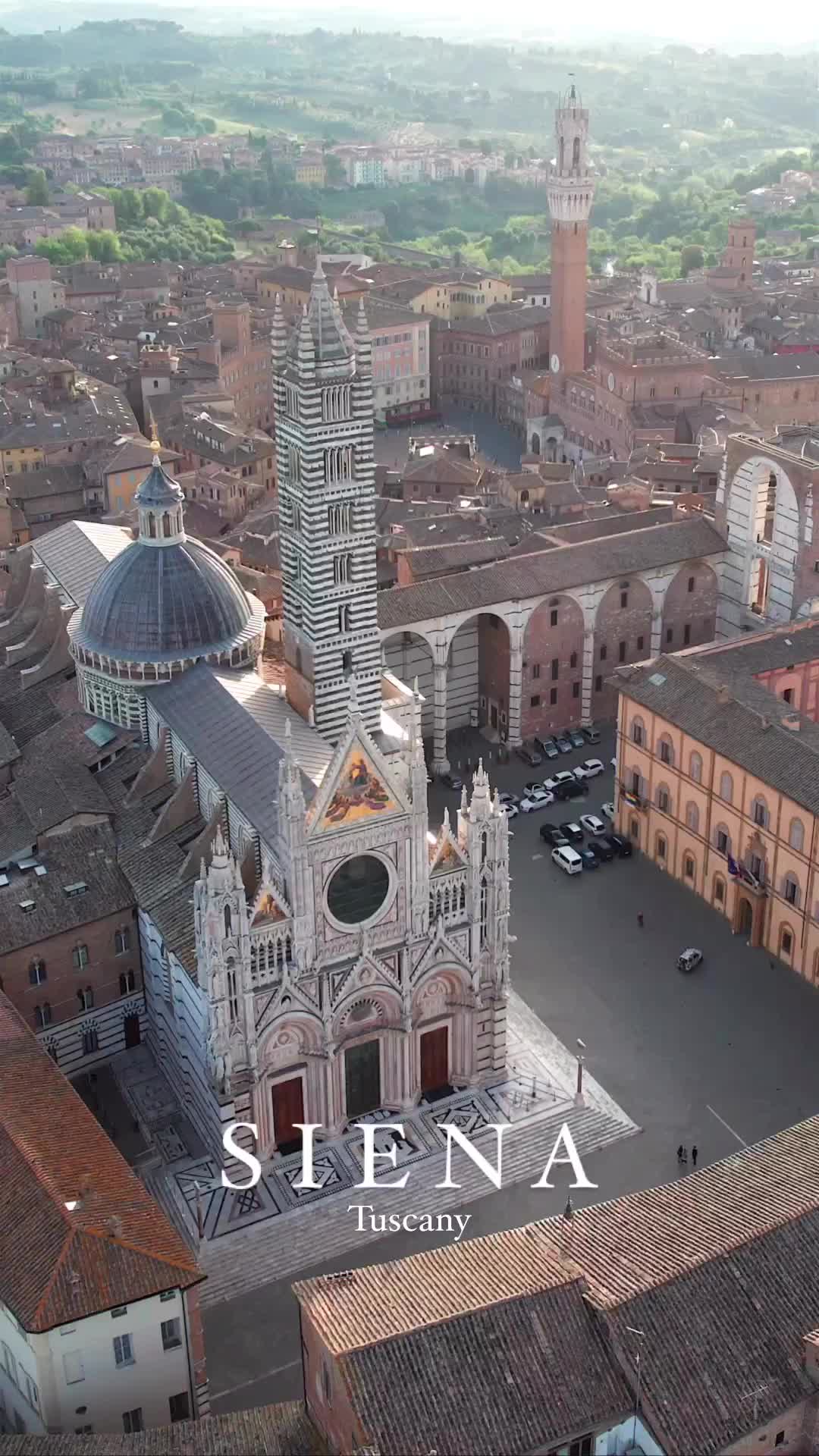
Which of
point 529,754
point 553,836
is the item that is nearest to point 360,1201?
point 553,836

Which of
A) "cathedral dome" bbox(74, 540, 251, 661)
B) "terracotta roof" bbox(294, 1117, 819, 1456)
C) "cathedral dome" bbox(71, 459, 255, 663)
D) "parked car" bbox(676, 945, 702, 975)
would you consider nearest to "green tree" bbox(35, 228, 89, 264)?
"cathedral dome" bbox(71, 459, 255, 663)

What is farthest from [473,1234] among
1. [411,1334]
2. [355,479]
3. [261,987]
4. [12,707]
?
[12,707]

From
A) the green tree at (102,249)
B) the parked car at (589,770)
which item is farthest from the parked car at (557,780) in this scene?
the green tree at (102,249)

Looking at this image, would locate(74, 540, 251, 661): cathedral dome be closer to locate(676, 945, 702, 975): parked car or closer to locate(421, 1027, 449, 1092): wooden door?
locate(421, 1027, 449, 1092): wooden door

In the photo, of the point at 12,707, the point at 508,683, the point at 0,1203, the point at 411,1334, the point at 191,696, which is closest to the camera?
the point at 411,1334

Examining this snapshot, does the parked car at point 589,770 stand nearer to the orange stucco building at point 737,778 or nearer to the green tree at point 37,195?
the orange stucco building at point 737,778

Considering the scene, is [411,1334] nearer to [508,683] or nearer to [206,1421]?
[206,1421]
